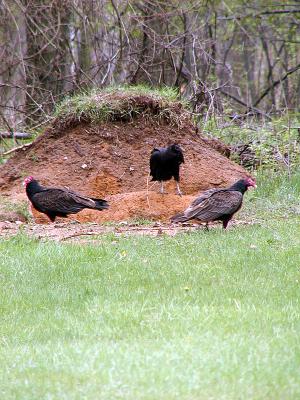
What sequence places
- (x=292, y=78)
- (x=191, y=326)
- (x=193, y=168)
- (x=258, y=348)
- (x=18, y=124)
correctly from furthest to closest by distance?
(x=292, y=78), (x=18, y=124), (x=193, y=168), (x=191, y=326), (x=258, y=348)

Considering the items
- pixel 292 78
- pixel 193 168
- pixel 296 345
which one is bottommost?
pixel 292 78

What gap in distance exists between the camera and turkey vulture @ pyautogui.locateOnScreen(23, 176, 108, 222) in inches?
490

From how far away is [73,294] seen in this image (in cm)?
844

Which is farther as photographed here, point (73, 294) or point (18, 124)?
point (18, 124)

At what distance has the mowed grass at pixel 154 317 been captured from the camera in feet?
18.8

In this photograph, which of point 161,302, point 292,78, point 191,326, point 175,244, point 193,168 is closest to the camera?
point 191,326

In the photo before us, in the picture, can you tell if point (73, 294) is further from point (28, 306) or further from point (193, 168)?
point (193, 168)

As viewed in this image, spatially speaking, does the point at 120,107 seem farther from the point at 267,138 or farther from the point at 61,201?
the point at 267,138

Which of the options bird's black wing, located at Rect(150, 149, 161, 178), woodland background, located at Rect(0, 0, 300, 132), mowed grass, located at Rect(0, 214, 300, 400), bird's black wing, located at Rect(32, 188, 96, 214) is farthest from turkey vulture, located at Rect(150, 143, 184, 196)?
woodland background, located at Rect(0, 0, 300, 132)

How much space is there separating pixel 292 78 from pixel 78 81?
1152 centimetres

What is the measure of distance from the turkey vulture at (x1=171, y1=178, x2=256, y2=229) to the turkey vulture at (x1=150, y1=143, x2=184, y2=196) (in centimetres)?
174

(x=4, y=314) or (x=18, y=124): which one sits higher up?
(x=4, y=314)

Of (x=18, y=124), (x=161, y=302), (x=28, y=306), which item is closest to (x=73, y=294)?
(x=28, y=306)

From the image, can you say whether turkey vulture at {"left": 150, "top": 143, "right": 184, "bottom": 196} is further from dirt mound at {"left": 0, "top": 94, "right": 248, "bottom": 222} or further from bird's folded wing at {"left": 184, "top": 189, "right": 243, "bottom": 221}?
bird's folded wing at {"left": 184, "top": 189, "right": 243, "bottom": 221}
